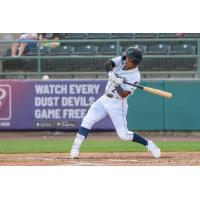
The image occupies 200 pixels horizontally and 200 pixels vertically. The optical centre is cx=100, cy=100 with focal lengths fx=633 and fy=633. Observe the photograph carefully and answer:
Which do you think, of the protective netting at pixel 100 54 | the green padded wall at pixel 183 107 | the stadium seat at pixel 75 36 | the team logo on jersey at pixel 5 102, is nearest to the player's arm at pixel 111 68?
the green padded wall at pixel 183 107

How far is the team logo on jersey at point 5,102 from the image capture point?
17.5 m

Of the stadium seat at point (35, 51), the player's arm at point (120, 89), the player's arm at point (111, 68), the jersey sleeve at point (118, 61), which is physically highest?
the stadium seat at point (35, 51)

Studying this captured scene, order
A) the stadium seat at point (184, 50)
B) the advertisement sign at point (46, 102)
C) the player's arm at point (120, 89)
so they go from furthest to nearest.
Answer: the stadium seat at point (184, 50) → the advertisement sign at point (46, 102) → the player's arm at point (120, 89)

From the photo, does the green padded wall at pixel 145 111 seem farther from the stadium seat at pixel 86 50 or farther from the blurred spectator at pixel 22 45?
the blurred spectator at pixel 22 45

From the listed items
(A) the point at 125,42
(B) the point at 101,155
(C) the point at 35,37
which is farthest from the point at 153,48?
(B) the point at 101,155

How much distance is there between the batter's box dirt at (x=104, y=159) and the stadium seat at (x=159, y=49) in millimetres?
6066

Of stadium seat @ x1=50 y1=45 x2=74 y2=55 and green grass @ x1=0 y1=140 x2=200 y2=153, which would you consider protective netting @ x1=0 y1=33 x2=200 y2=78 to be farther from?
green grass @ x1=0 y1=140 x2=200 y2=153

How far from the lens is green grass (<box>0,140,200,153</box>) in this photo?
13227 mm

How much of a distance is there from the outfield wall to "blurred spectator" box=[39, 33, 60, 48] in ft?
4.90

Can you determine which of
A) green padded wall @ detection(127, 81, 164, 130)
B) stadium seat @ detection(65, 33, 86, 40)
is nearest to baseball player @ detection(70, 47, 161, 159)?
green padded wall @ detection(127, 81, 164, 130)

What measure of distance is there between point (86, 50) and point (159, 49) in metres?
2.10

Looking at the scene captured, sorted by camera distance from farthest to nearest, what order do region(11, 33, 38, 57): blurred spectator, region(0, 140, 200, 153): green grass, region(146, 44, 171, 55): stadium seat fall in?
region(11, 33, 38, 57): blurred spectator, region(146, 44, 171, 55): stadium seat, region(0, 140, 200, 153): green grass

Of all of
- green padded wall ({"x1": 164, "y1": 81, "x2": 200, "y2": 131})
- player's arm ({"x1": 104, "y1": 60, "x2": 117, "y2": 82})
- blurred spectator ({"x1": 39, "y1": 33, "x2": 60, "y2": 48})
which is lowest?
green padded wall ({"x1": 164, "y1": 81, "x2": 200, "y2": 131})

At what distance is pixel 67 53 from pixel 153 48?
2.49 m
